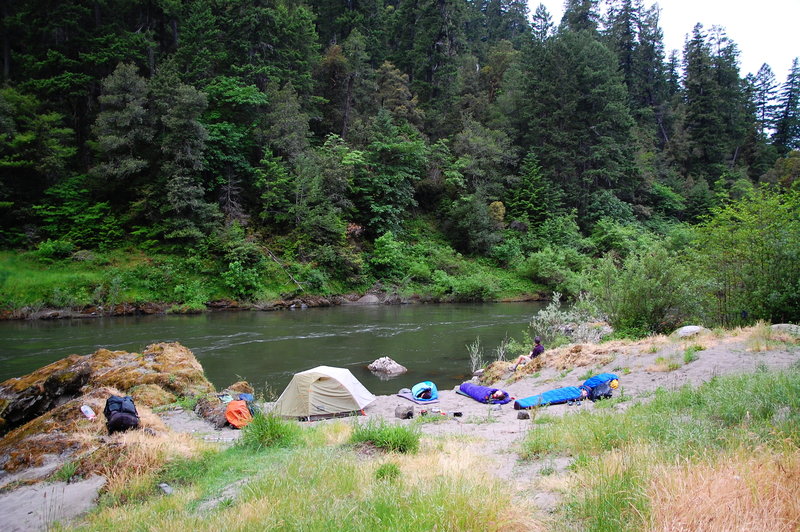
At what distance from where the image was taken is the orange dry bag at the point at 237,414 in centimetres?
991

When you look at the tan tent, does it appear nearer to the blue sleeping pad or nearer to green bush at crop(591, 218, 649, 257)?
the blue sleeping pad

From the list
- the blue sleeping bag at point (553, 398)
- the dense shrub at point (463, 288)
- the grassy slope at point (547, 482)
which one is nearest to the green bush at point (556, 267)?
the dense shrub at point (463, 288)

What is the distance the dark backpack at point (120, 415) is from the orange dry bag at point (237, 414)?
2.27 meters

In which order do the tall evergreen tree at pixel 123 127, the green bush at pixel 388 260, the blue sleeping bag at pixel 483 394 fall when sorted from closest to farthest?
the blue sleeping bag at pixel 483 394, the tall evergreen tree at pixel 123 127, the green bush at pixel 388 260

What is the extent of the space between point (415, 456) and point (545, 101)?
151ft

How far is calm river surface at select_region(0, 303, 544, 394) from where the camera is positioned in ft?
51.1

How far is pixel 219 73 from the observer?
36.1m

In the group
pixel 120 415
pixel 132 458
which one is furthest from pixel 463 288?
pixel 132 458

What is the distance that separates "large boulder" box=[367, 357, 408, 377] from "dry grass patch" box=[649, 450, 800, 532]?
12.4 m

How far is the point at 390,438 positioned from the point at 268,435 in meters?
2.10

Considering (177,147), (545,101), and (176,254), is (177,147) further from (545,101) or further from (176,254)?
(545,101)

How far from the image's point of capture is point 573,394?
10305 mm

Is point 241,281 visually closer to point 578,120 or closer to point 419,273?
point 419,273

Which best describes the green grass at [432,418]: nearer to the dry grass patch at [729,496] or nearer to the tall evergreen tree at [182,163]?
the dry grass patch at [729,496]
